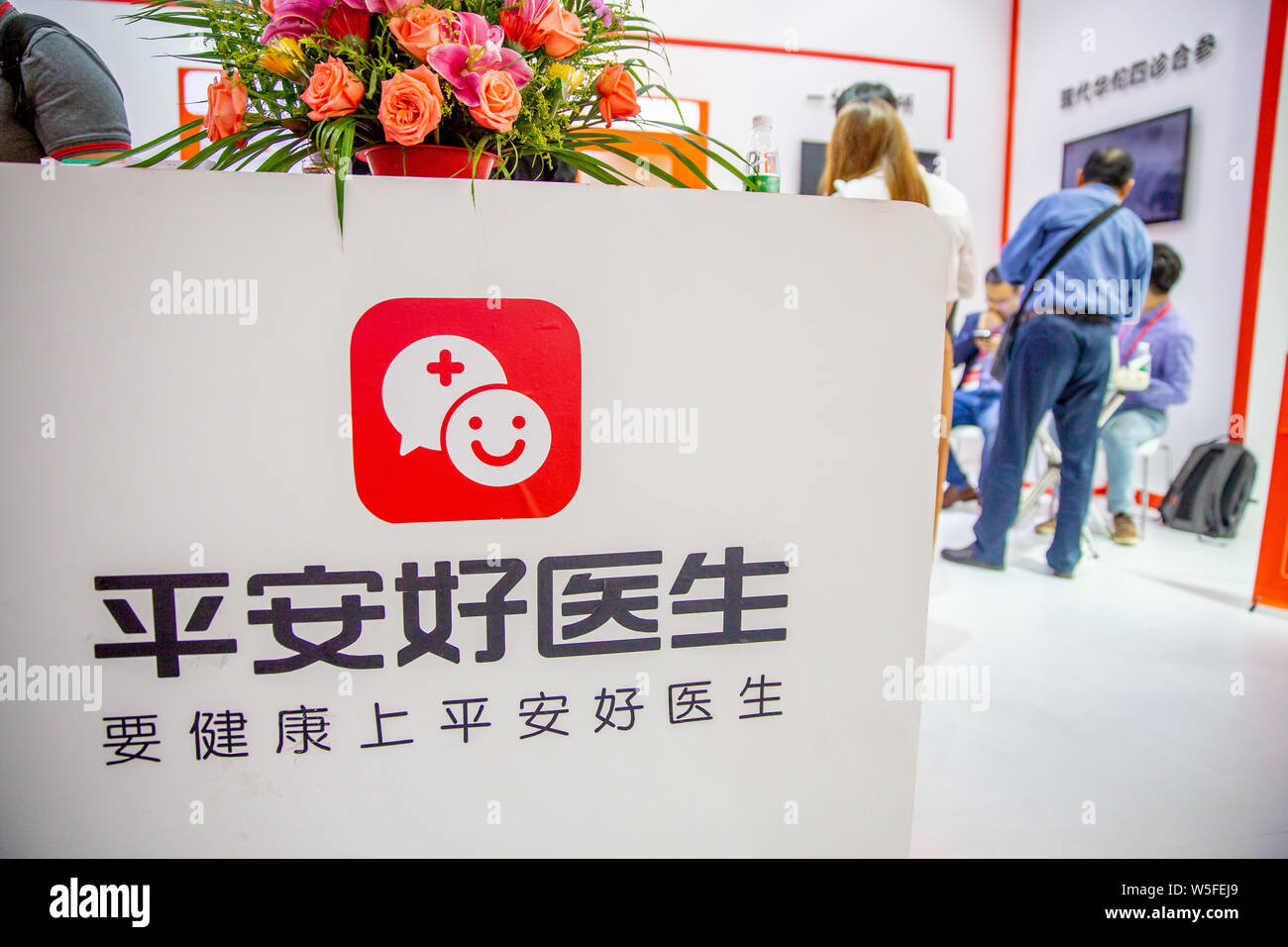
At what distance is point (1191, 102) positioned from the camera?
3895 millimetres

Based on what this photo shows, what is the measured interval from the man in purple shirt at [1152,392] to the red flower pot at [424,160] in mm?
3462

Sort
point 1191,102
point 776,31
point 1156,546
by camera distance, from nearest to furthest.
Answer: point 1156,546
point 1191,102
point 776,31

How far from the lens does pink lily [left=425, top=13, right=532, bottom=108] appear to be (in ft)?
2.91

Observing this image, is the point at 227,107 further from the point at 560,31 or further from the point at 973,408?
the point at 973,408

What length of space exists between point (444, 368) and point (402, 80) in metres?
0.33

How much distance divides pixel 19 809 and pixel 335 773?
36 cm

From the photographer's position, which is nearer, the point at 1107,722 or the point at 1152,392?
the point at 1107,722

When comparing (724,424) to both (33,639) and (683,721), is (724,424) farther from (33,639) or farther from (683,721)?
(33,639)

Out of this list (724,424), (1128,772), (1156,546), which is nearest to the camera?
(724,424)

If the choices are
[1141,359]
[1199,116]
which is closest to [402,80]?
[1141,359]

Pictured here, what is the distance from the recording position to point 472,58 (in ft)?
2.96

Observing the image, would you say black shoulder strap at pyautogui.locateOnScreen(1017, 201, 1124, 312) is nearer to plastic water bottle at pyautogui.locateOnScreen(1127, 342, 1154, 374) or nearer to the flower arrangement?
plastic water bottle at pyautogui.locateOnScreen(1127, 342, 1154, 374)

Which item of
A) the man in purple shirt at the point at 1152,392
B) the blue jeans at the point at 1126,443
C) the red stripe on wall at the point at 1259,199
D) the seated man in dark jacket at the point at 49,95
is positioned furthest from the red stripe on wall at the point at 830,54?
the seated man in dark jacket at the point at 49,95
